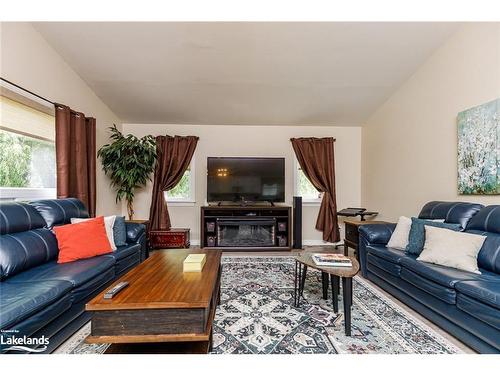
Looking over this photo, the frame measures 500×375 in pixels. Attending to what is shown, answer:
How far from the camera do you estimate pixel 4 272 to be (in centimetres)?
165

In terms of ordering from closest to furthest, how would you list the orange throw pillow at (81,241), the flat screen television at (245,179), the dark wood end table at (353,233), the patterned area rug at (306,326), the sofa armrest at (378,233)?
the patterned area rug at (306,326) < the orange throw pillow at (81,241) < the sofa armrest at (378,233) < the dark wood end table at (353,233) < the flat screen television at (245,179)

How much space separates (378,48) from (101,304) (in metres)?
3.61

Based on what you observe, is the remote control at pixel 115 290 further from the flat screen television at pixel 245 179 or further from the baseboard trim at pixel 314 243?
the baseboard trim at pixel 314 243

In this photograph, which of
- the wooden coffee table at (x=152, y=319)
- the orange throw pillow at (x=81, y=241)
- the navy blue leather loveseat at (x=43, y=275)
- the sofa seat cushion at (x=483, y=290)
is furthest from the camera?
the orange throw pillow at (x=81, y=241)

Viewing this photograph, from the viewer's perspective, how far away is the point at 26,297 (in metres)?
1.35

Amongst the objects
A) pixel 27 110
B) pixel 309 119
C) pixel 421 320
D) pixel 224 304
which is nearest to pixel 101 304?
pixel 224 304

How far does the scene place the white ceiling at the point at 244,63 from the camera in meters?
2.60

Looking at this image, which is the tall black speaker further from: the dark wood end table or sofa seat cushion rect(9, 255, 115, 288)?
sofa seat cushion rect(9, 255, 115, 288)

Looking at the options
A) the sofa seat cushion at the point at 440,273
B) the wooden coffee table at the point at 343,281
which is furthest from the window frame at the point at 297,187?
the sofa seat cushion at the point at 440,273

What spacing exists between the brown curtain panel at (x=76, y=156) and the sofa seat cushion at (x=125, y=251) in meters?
1.06

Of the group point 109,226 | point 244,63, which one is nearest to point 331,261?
point 109,226

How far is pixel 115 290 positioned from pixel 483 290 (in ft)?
7.38

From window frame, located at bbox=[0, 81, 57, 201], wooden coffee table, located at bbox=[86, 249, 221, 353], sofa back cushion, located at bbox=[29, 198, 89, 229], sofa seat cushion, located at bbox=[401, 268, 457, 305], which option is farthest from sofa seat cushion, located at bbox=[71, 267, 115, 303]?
sofa seat cushion, located at bbox=[401, 268, 457, 305]
